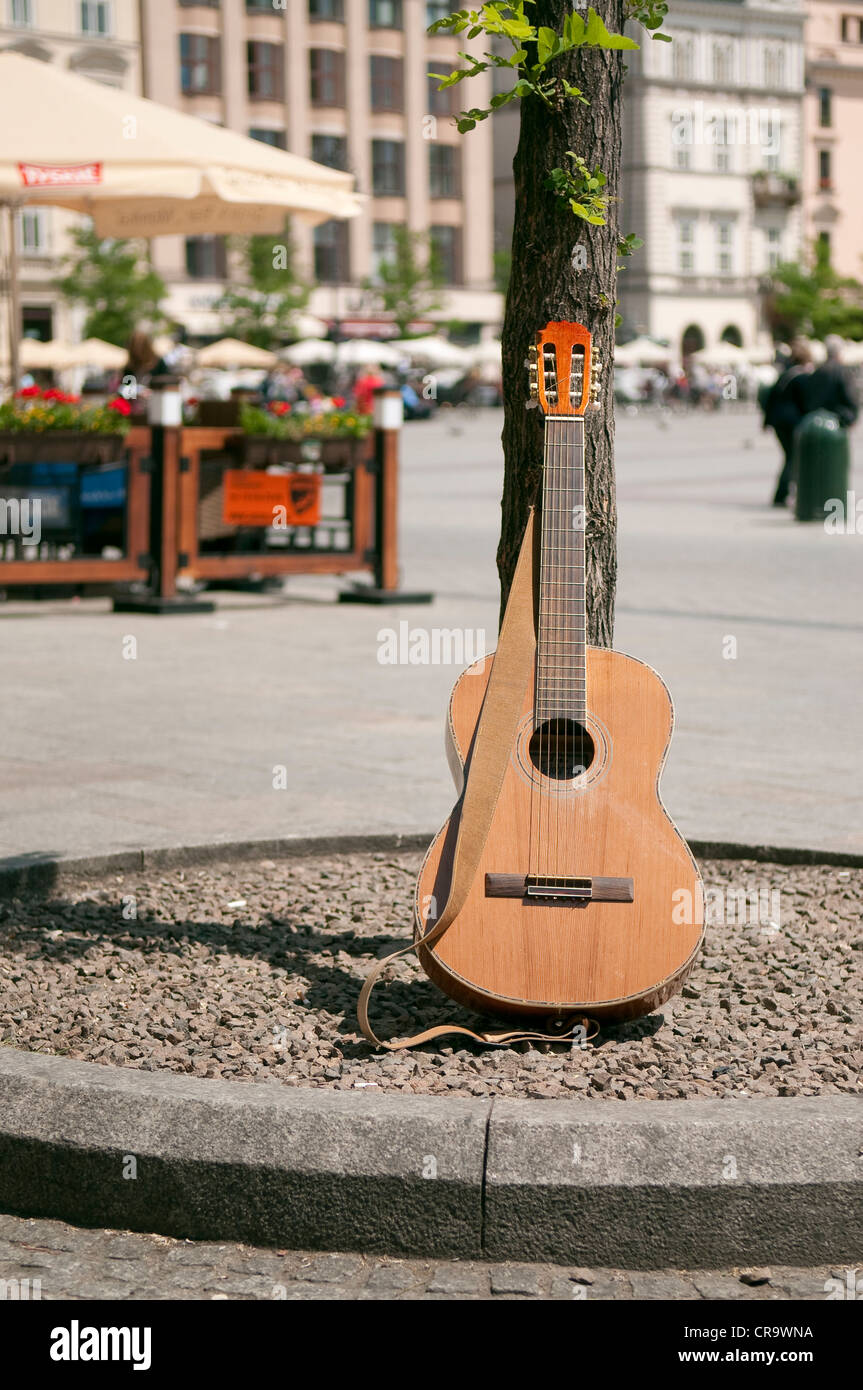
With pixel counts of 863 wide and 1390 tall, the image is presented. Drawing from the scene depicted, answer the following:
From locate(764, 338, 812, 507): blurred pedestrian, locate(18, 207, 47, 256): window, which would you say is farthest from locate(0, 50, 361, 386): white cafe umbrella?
locate(18, 207, 47, 256): window

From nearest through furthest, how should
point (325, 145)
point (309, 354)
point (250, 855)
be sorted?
point (250, 855) → point (309, 354) → point (325, 145)

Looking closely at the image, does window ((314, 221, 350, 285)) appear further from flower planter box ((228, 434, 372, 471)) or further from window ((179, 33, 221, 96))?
flower planter box ((228, 434, 372, 471))

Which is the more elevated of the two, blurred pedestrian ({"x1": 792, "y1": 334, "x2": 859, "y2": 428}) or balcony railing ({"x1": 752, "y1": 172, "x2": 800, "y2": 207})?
balcony railing ({"x1": 752, "y1": 172, "x2": 800, "y2": 207})


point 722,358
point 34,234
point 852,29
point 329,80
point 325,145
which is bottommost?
point 722,358

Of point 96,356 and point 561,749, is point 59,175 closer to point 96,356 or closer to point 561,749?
point 561,749

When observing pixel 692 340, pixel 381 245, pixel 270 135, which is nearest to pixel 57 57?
pixel 270 135

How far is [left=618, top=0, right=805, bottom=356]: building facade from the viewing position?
88812mm

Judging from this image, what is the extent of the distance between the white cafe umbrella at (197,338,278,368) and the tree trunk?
54.0 m

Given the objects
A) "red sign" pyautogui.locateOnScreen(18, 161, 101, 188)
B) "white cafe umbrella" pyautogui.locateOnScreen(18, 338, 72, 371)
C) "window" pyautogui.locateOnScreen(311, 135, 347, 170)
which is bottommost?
"red sign" pyautogui.locateOnScreen(18, 161, 101, 188)

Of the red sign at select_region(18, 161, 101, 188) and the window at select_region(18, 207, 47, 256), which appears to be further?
the window at select_region(18, 207, 47, 256)

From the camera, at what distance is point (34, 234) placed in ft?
211

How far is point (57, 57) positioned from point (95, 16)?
250cm

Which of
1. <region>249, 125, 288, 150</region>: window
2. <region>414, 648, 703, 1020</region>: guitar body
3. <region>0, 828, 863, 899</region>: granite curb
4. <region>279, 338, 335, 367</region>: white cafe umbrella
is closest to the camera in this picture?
<region>414, 648, 703, 1020</region>: guitar body
